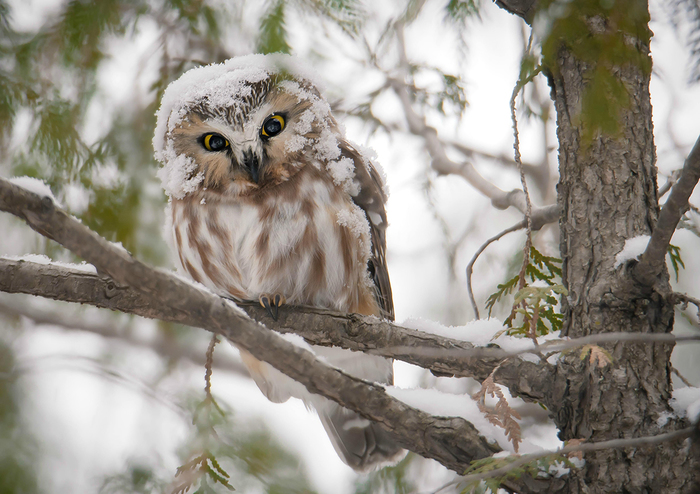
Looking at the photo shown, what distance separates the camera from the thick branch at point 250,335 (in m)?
0.97

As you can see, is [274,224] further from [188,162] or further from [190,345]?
[190,345]

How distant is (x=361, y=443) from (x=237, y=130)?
144cm

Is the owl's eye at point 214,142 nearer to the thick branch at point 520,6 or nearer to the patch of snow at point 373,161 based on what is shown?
the patch of snow at point 373,161

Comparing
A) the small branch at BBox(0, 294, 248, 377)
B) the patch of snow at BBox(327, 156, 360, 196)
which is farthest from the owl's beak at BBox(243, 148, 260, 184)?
the small branch at BBox(0, 294, 248, 377)

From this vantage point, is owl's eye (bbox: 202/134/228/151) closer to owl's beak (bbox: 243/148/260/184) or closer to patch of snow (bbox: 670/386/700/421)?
owl's beak (bbox: 243/148/260/184)

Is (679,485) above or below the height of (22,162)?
below

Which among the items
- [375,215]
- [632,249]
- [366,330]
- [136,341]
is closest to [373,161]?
[375,215]

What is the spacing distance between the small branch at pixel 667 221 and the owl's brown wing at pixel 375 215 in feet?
3.76

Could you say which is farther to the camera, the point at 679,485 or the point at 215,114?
the point at 215,114

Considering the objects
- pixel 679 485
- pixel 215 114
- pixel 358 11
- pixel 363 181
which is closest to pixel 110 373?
pixel 215 114

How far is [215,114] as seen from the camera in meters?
2.11

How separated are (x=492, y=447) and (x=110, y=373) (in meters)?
1.34

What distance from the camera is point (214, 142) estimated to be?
217cm

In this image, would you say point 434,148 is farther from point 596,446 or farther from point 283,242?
point 596,446
